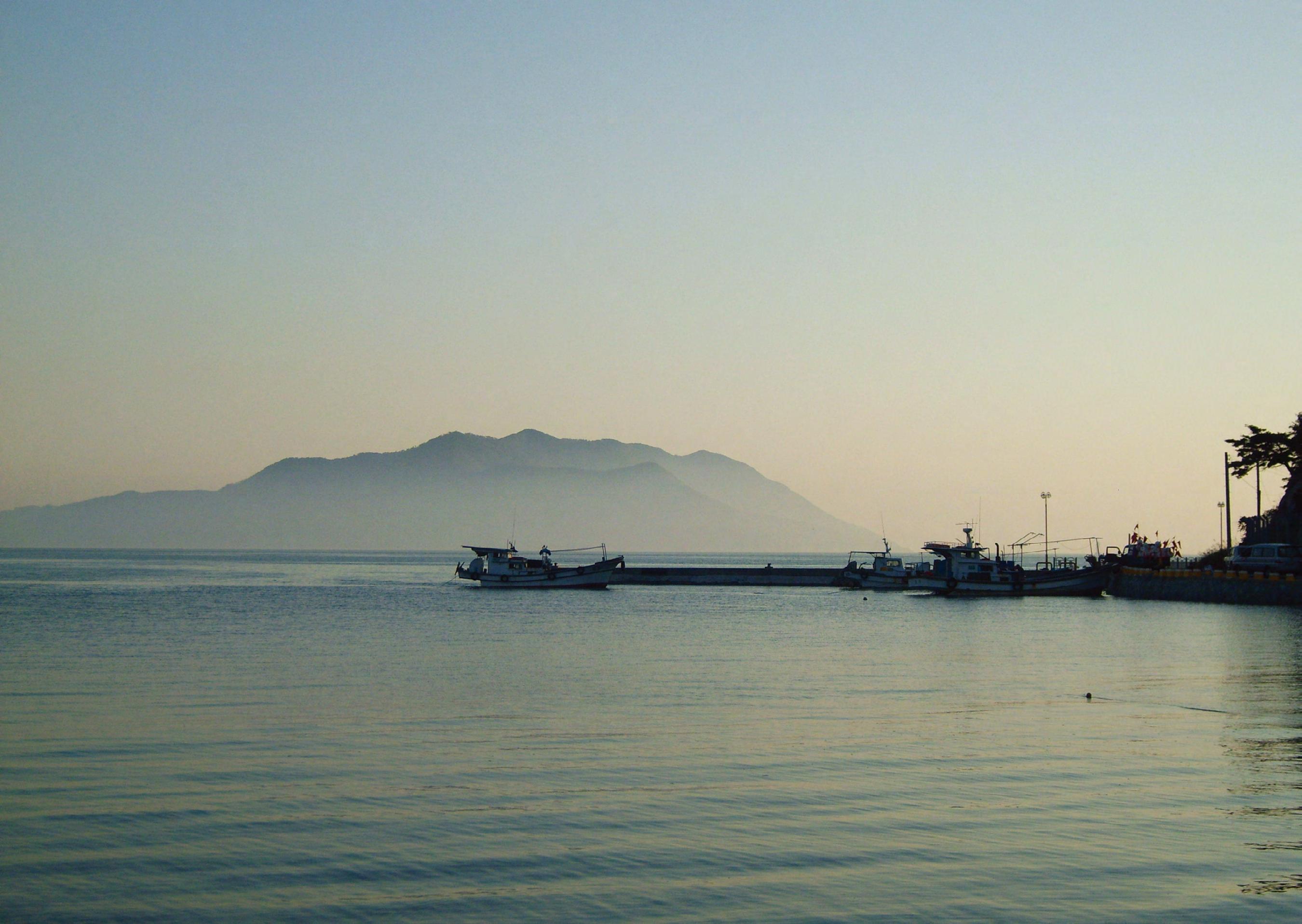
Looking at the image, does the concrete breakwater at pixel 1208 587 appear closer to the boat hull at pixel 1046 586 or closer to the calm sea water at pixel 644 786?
the boat hull at pixel 1046 586

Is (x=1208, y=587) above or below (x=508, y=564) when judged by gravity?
below

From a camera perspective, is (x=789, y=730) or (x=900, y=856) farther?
(x=789, y=730)

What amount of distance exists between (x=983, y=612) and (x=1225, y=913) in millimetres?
73392

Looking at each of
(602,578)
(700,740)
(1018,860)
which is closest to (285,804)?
(700,740)

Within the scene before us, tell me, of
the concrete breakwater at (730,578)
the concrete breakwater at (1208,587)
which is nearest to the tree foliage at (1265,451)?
the concrete breakwater at (1208,587)

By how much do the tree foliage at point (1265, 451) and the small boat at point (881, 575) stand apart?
3087 cm

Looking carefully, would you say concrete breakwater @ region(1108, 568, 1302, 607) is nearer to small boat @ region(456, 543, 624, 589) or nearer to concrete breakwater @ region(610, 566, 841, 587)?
concrete breakwater @ region(610, 566, 841, 587)

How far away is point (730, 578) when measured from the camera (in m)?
132

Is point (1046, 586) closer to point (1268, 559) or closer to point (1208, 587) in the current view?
point (1208, 587)

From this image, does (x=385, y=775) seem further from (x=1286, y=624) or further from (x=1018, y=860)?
(x=1286, y=624)

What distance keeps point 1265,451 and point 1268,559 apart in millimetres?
17034

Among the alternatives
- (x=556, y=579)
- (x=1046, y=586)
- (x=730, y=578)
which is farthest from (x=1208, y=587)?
(x=556, y=579)

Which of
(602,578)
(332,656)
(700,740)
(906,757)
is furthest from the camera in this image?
(602,578)

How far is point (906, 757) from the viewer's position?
23.2 metres
